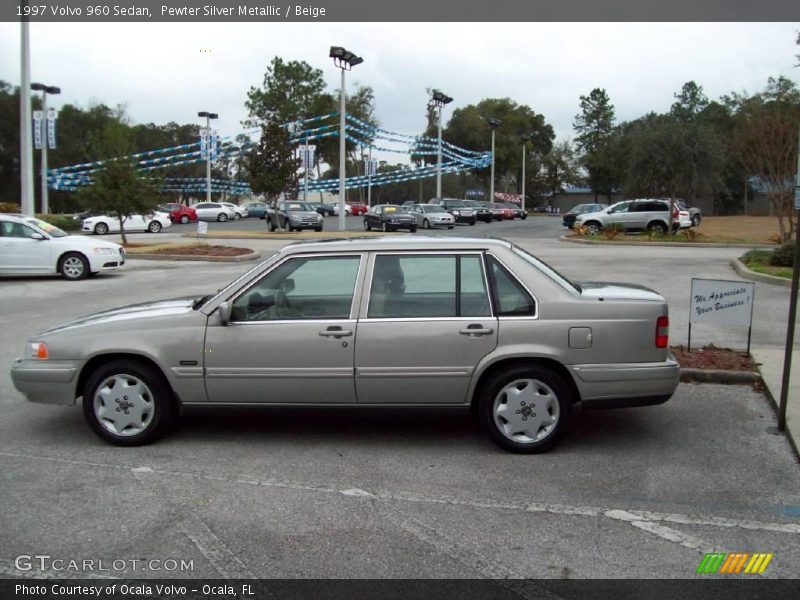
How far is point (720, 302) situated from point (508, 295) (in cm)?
330

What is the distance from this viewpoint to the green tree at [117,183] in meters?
24.7

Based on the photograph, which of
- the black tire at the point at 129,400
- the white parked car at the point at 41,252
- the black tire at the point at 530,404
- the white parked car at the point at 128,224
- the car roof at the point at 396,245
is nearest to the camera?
the black tire at the point at 530,404

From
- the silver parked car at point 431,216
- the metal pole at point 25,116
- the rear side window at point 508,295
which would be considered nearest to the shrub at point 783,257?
the rear side window at point 508,295

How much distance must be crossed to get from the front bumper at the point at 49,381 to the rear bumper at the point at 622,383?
3.70 metres

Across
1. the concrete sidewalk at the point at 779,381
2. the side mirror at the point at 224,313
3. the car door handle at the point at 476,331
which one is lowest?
the concrete sidewalk at the point at 779,381

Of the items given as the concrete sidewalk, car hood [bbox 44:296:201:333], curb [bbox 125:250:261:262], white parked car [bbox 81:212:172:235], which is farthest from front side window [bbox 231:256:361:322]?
white parked car [bbox 81:212:172:235]

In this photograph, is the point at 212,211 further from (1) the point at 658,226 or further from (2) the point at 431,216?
(1) the point at 658,226

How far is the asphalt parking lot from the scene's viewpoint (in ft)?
13.1

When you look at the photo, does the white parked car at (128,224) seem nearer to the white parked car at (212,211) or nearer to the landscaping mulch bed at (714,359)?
the white parked car at (212,211)

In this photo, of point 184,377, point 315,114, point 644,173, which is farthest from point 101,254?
point 315,114

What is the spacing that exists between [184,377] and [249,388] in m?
0.49

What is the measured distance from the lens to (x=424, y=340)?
215 inches

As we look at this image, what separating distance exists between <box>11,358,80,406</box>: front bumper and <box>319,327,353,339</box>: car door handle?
1.88 meters

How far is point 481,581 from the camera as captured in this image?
146 inches
